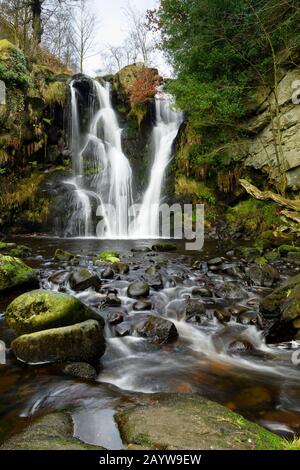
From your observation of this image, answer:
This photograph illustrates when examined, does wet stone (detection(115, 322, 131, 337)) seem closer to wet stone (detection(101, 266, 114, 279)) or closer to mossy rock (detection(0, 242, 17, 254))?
wet stone (detection(101, 266, 114, 279))

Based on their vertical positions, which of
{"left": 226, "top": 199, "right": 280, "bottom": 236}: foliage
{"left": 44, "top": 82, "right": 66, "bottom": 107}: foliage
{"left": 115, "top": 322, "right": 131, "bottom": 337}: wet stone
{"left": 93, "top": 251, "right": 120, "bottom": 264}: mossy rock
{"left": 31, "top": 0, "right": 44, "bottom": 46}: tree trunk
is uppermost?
{"left": 31, "top": 0, "right": 44, "bottom": 46}: tree trunk

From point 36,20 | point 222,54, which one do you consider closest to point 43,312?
point 222,54

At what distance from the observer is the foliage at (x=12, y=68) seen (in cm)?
1386

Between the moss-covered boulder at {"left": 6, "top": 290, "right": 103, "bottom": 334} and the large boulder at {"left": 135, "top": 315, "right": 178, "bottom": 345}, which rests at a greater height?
the moss-covered boulder at {"left": 6, "top": 290, "right": 103, "bottom": 334}

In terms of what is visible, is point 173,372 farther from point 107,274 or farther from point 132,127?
point 132,127

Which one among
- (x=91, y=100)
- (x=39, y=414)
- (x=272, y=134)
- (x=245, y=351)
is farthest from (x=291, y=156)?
(x=91, y=100)

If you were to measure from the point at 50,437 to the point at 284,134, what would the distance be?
11.8 m

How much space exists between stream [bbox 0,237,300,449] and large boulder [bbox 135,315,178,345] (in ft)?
0.32

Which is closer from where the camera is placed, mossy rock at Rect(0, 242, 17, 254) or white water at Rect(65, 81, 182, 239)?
mossy rock at Rect(0, 242, 17, 254)

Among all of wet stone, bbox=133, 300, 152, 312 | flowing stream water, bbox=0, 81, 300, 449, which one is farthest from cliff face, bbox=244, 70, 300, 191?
wet stone, bbox=133, 300, 152, 312

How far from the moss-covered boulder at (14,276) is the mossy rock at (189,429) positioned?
157 inches

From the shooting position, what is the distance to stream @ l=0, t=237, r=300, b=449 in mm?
2799

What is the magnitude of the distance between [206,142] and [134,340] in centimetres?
1138

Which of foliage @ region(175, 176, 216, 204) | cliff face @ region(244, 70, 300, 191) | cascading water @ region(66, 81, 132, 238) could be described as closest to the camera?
cliff face @ region(244, 70, 300, 191)
